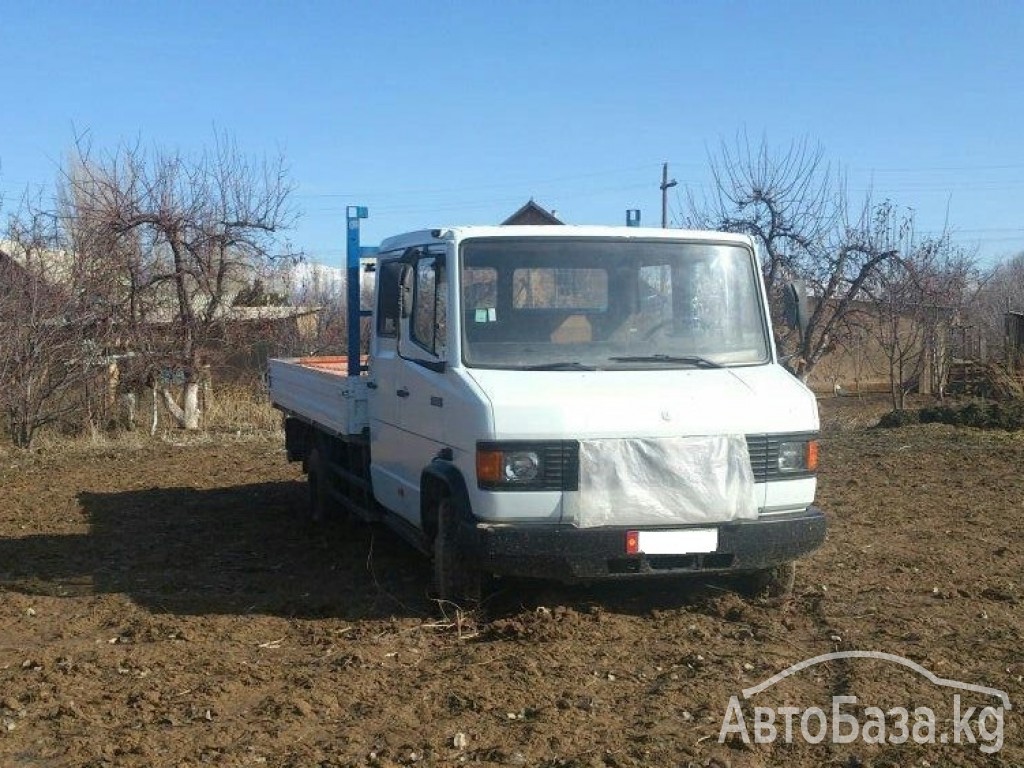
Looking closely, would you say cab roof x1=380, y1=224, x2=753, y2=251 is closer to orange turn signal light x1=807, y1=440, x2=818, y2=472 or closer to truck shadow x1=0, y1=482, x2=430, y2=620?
orange turn signal light x1=807, y1=440, x2=818, y2=472

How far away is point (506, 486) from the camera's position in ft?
19.0

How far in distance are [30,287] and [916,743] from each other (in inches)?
567

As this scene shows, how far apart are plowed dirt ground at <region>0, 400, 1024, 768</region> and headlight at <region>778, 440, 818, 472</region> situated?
83cm

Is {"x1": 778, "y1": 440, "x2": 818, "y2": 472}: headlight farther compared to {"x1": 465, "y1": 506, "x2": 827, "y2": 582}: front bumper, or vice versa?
{"x1": 778, "y1": 440, "x2": 818, "y2": 472}: headlight

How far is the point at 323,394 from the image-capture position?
29.7 ft

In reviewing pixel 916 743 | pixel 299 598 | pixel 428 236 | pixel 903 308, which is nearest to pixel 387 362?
pixel 428 236

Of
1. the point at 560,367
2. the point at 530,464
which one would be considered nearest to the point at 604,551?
the point at 530,464

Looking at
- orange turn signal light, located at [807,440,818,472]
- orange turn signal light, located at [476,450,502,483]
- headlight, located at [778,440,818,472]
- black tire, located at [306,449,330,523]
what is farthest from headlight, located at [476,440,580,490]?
black tire, located at [306,449,330,523]

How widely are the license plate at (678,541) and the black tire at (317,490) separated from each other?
435 centimetres

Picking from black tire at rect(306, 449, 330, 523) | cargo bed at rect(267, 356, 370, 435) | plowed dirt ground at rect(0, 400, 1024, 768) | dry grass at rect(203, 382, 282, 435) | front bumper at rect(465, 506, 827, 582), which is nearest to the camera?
plowed dirt ground at rect(0, 400, 1024, 768)

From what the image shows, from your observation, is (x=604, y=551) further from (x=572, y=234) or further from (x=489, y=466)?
(x=572, y=234)

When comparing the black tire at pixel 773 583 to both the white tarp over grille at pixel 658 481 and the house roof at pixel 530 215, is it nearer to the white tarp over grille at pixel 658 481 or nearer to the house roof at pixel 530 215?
the white tarp over grille at pixel 658 481

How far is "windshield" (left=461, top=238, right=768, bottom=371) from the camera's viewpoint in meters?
6.38

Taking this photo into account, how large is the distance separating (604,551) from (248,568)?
10.9 ft
